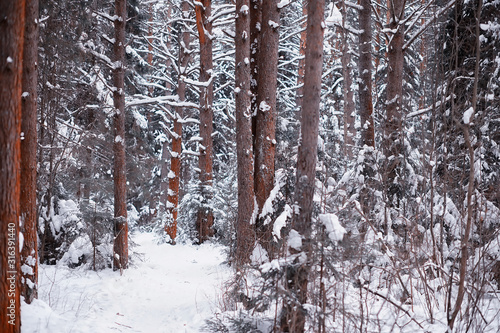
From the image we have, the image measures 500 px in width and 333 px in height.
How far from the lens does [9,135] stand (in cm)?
405

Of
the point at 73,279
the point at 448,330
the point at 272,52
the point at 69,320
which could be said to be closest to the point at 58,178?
the point at 73,279

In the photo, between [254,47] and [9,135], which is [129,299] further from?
[254,47]

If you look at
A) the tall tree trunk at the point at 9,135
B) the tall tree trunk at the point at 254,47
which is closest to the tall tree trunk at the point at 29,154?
the tall tree trunk at the point at 9,135

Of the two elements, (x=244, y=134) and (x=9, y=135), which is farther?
(x=244, y=134)

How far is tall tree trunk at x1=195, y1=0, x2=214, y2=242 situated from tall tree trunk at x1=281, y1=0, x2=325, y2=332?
903 centimetres

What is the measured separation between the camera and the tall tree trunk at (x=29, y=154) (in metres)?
5.73

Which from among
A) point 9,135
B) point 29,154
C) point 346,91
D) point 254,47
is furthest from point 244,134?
point 346,91

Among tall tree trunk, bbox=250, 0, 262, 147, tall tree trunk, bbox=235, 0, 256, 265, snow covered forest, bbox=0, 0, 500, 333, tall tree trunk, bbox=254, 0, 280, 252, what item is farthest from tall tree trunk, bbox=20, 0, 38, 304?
tall tree trunk, bbox=250, 0, 262, 147

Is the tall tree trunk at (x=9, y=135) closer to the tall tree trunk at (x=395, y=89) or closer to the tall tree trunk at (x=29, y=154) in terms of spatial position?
the tall tree trunk at (x=29, y=154)

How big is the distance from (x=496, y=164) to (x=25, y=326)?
9.20 metres

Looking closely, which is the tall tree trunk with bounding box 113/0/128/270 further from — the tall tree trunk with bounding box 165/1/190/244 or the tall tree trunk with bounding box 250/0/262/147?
the tall tree trunk with bounding box 165/1/190/244

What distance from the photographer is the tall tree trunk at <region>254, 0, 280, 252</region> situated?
8461 millimetres

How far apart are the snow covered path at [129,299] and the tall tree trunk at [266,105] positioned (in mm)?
2503

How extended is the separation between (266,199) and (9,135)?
16.8 ft
